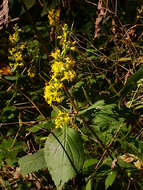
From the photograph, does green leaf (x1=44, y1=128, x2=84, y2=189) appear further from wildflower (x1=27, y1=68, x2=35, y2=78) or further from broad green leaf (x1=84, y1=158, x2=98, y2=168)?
wildflower (x1=27, y1=68, x2=35, y2=78)

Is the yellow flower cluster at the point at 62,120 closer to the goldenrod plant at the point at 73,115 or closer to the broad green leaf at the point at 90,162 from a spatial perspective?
the goldenrod plant at the point at 73,115

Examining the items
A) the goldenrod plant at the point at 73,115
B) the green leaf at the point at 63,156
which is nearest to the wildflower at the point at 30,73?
the goldenrod plant at the point at 73,115

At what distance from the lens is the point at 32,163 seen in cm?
179

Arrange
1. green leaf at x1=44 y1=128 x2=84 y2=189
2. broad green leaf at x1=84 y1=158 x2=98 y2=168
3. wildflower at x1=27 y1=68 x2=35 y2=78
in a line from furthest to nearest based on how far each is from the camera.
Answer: wildflower at x1=27 y1=68 x2=35 y2=78 → broad green leaf at x1=84 y1=158 x2=98 y2=168 → green leaf at x1=44 y1=128 x2=84 y2=189

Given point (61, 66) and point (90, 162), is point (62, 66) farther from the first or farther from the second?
point (90, 162)

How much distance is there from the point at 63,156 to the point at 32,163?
334 mm

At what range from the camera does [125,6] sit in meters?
3.27

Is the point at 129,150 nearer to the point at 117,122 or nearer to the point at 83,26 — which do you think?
the point at 117,122

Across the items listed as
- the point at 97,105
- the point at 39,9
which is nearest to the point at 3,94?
the point at 97,105

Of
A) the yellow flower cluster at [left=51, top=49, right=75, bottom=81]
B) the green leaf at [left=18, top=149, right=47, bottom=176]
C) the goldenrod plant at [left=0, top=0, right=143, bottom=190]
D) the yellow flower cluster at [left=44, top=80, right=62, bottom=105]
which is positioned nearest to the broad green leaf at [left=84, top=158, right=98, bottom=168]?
the goldenrod plant at [left=0, top=0, right=143, bottom=190]

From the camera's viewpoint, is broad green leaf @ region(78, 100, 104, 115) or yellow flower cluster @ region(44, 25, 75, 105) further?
broad green leaf @ region(78, 100, 104, 115)

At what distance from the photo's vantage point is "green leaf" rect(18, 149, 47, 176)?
1.74 m

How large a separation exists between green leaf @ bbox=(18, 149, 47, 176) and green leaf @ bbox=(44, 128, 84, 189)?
0.21 metres

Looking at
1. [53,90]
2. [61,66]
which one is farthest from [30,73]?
[61,66]
